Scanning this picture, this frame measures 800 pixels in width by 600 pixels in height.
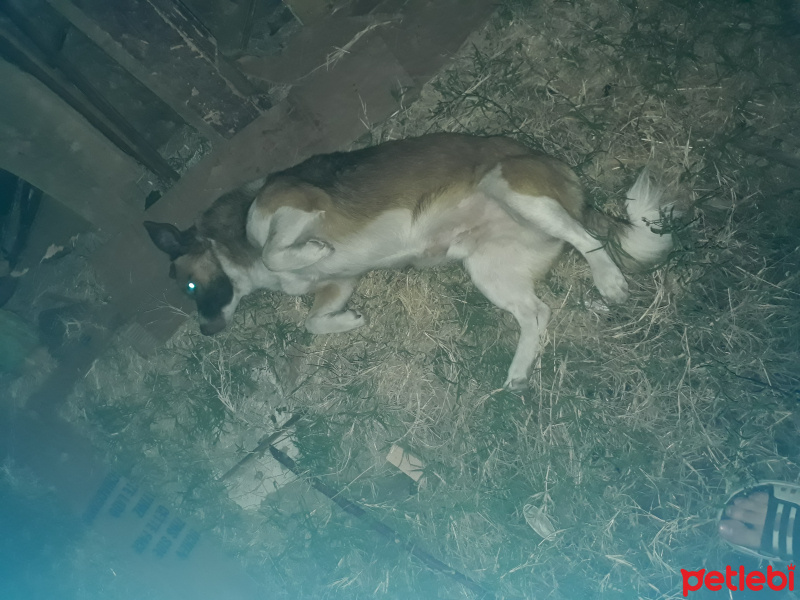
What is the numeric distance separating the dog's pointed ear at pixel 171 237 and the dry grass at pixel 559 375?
86 centimetres

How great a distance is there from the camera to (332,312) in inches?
136

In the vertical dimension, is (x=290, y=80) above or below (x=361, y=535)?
above

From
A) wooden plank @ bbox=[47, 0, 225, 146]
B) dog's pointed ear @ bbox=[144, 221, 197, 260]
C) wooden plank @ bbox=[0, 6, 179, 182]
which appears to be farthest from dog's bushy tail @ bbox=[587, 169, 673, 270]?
wooden plank @ bbox=[0, 6, 179, 182]

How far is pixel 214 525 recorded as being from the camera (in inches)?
160

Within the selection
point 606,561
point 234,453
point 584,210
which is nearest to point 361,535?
point 234,453

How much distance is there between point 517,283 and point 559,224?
0.54 metres

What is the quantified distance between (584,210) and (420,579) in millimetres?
3320

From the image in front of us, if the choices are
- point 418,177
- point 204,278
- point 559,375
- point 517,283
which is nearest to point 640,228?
point 517,283

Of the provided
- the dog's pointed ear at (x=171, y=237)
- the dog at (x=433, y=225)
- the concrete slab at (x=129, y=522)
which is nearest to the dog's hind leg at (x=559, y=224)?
the dog at (x=433, y=225)

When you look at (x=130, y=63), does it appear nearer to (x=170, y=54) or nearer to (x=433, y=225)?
(x=170, y=54)

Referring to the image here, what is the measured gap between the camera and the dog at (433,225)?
9.43 feet

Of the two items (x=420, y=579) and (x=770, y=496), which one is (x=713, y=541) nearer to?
(x=770, y=496)

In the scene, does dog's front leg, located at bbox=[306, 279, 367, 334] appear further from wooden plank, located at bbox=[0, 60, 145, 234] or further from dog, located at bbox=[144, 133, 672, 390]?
wooden plank, located at bbox=[0, 60, 145, 234]

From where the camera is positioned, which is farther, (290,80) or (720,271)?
(290,80)
